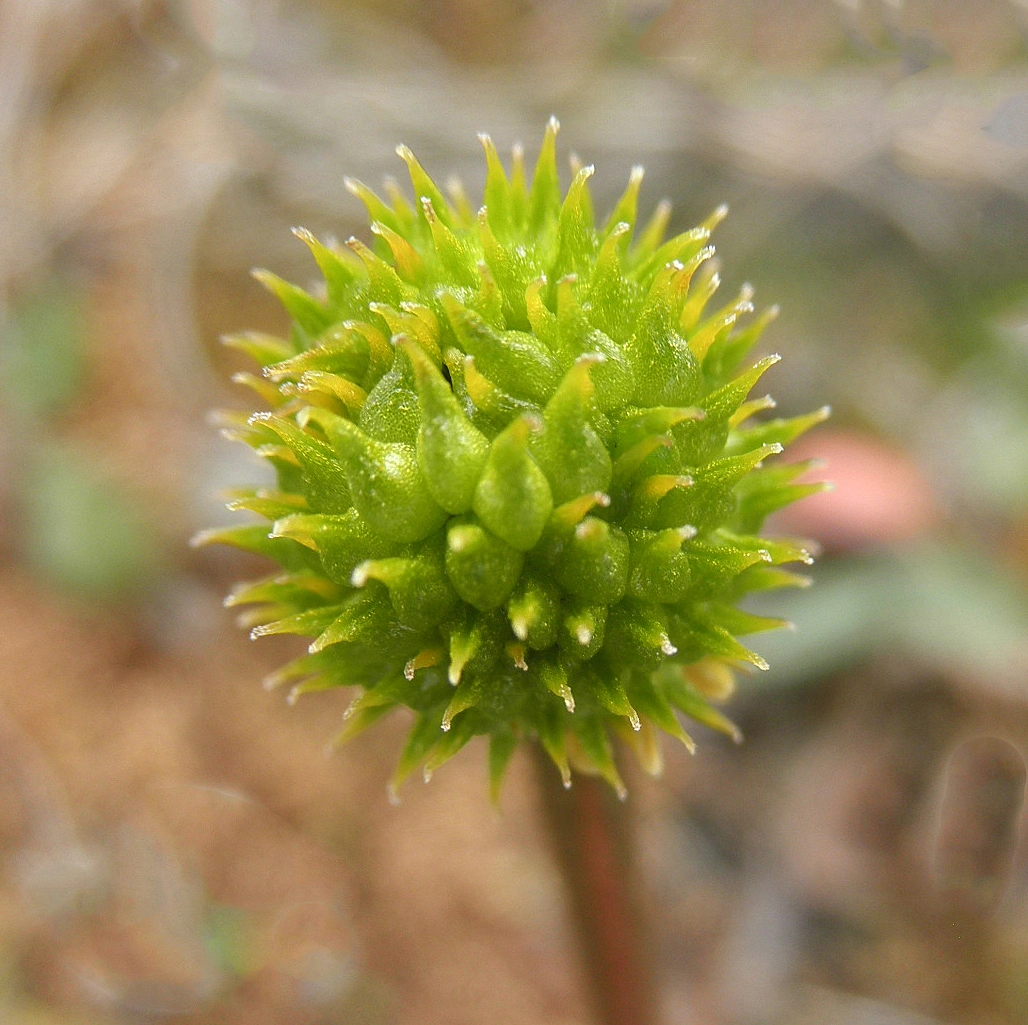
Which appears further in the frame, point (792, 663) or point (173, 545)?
point (173, 545)

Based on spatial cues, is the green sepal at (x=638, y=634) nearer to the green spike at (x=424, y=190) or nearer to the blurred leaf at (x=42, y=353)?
the green spike at (x=424, y=190)

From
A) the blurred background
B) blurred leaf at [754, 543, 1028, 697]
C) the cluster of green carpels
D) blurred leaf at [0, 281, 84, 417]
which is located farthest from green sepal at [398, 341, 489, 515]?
blurred leaf at [0, 281, 84, 417]

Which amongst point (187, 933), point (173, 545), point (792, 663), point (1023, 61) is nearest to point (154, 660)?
point (173, 545)

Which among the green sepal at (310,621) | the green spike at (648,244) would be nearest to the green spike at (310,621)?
the green sepal at (310,621)

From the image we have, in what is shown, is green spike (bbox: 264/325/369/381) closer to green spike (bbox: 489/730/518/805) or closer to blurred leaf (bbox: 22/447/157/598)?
green spike (bbox: 489/730/518/805)

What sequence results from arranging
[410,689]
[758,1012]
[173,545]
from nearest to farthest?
[410,689] → [758,1012] → [173,545]

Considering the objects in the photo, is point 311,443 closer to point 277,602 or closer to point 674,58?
point 277,602
